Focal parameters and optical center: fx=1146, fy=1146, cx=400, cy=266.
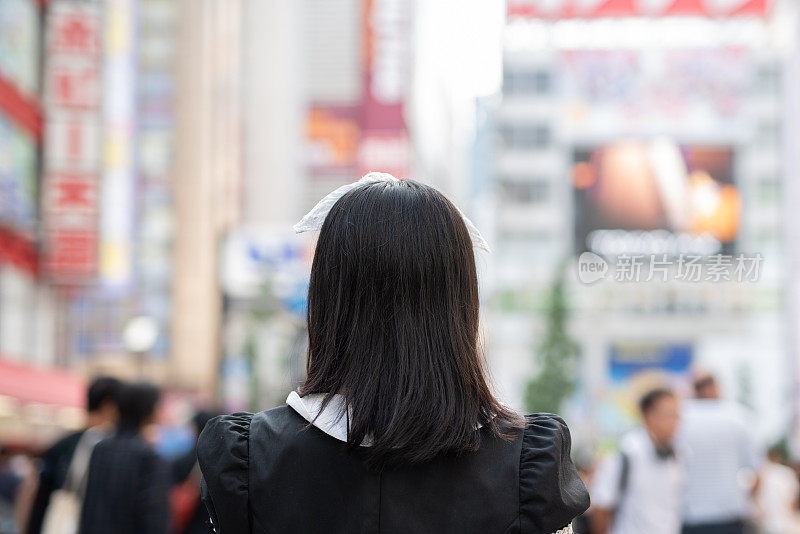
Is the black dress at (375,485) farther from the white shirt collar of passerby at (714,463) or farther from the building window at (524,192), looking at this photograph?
the building window at (524,192)

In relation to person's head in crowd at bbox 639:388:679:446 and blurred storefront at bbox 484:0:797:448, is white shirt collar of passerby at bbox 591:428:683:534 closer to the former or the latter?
person's head in crowd at bbox 639:388:679:446

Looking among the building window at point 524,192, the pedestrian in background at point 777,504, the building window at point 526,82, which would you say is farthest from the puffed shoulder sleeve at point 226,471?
the building window at point 526,82

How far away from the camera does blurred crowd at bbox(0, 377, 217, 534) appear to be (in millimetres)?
5000

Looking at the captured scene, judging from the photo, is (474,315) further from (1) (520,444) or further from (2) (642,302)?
(2) (642,302)

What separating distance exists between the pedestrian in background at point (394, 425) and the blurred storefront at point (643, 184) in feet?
54.8

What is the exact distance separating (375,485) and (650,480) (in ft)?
15.5

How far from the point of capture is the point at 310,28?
204ft

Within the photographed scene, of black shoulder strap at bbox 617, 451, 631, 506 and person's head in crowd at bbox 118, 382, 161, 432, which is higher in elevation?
person's head in crowd at bbox 118, 382, 161, 432

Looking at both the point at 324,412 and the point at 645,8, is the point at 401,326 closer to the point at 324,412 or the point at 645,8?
the point at 324,412

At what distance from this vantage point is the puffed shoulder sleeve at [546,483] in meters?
1.71

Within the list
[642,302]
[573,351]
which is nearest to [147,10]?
[573,351]

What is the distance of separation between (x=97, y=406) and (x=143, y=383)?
0.24m

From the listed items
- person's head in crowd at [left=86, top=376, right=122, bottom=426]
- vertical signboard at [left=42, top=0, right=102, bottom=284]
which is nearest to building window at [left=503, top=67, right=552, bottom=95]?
vertical signboard at [left=42, top=0, right=102, bottom=284]

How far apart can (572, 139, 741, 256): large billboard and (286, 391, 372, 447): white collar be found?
32551mm
